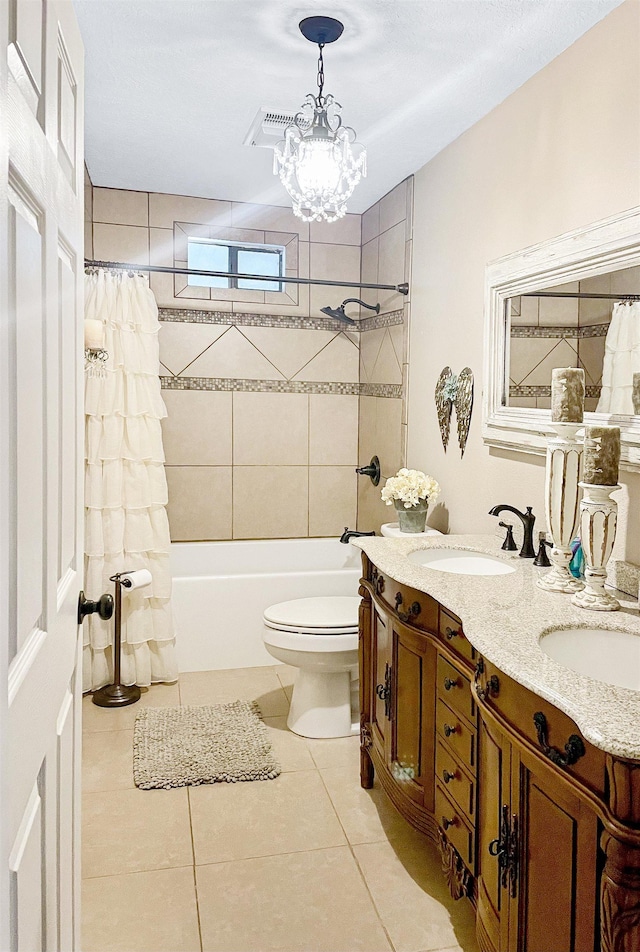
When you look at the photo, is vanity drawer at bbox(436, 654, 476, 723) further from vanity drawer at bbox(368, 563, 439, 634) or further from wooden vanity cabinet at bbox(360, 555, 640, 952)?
vanity drawer at bbox(368, 563, 439, 634)

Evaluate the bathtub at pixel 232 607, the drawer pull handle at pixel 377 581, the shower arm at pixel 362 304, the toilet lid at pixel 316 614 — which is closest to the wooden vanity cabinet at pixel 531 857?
the drawer pull handle at pixel 377 581

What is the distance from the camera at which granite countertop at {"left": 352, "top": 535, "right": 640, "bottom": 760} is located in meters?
1.14

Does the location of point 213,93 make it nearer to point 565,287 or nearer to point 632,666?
point 565,287

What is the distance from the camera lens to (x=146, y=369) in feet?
11.3

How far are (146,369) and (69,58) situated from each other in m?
2.25

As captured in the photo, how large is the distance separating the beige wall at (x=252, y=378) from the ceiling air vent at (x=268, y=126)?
119 cm

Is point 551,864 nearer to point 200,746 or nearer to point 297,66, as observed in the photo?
point 200,746

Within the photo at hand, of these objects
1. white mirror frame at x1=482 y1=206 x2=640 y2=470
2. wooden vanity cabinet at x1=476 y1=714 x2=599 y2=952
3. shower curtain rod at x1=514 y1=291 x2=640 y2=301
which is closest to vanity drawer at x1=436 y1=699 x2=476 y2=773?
wooden vanity cabinet at x1=476 y1=714 x2=599 y2=952

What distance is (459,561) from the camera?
8.13ft

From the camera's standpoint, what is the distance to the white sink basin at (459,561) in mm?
2393

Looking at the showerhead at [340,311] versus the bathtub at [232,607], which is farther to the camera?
the showerhead at [340,311]

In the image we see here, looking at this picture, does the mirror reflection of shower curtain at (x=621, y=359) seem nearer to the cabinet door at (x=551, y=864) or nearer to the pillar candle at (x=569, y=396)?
the pillar candle at (x=569, y=396)

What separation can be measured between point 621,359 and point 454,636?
0.88 meters

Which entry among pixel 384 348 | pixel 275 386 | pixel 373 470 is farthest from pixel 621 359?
pixel 275 386
